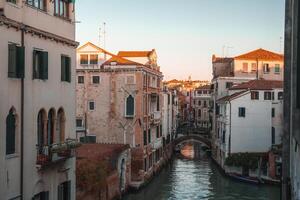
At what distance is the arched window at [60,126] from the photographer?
46.1ft

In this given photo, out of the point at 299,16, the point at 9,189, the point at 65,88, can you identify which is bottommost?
the point at 9,189

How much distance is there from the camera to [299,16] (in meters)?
7.77

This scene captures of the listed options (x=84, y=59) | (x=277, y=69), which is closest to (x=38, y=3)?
(x=84, y=59)

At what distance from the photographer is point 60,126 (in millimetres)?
14234

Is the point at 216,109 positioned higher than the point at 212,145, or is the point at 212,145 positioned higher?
the point at 216,109

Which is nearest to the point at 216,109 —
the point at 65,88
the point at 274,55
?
the point at 274,55

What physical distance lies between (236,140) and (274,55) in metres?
13.9

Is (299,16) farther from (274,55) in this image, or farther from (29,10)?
(274,55)

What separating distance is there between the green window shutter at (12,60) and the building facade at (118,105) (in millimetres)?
20078

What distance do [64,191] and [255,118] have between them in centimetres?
2429

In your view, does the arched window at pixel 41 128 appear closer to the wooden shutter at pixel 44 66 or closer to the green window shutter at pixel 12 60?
the wooden shutter at pixel 44 66

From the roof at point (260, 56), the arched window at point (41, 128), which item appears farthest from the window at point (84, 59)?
the arched window at point (41, 128)

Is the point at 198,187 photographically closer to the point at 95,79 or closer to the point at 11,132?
the point at 95,79

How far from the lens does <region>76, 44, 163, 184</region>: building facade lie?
3225 cm
